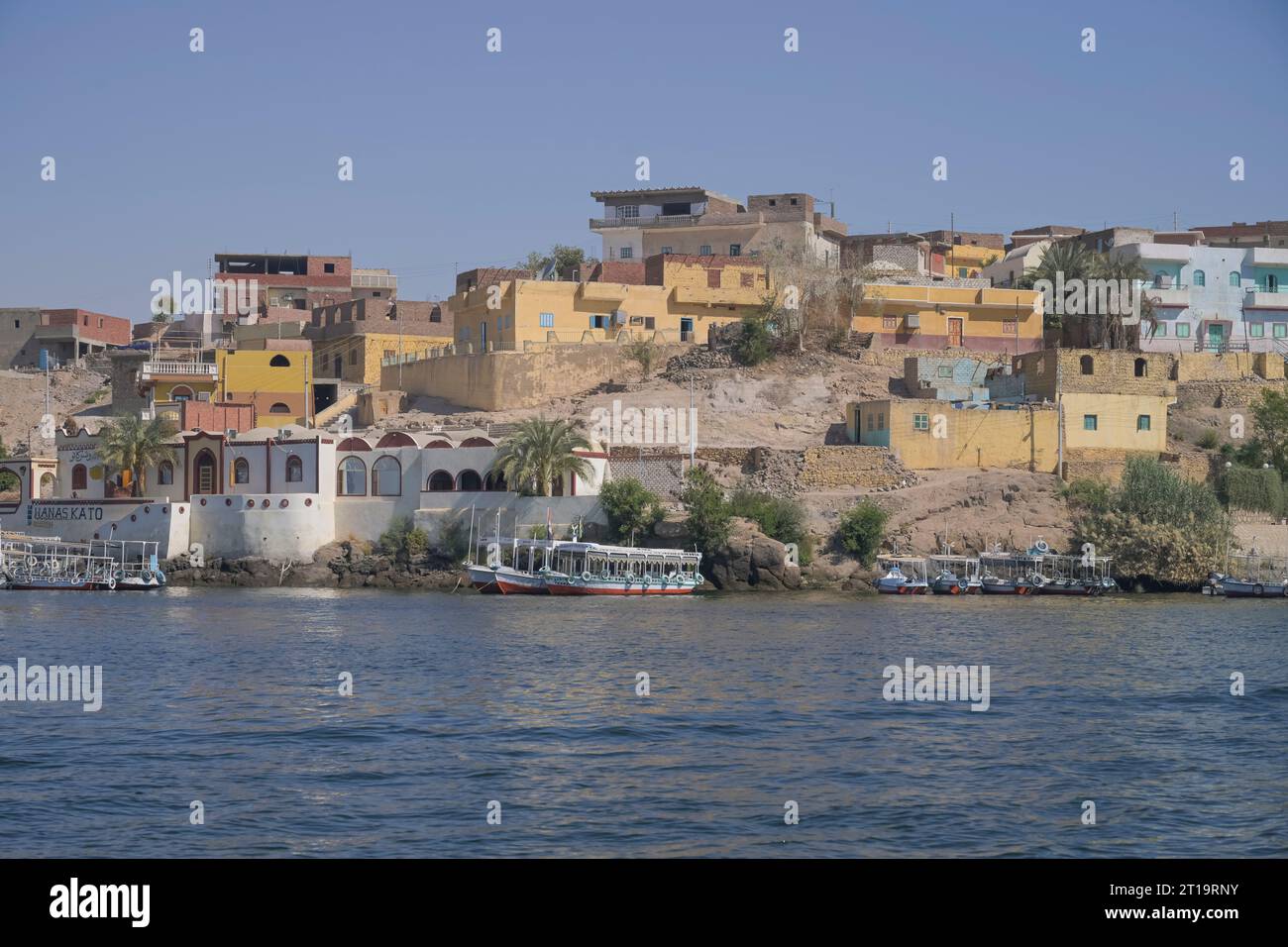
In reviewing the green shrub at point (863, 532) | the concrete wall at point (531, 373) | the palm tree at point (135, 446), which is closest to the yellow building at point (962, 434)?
the green shrub at point (863, 532)

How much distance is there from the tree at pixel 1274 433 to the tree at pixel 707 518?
2200 centimetres

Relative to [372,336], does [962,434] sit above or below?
below

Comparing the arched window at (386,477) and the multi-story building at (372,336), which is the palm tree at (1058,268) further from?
the arched window at (386,477)

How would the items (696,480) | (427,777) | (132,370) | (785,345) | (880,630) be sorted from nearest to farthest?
(427,777) → (880,630) → (696,480) → (785,345) → (132,370)

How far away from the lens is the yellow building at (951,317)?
219ft

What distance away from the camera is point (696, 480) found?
5325 centimetres

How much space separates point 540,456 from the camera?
52.2m

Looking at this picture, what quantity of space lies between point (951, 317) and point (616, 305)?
1512cm

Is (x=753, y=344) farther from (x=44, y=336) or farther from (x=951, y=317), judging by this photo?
(x=44, y=336)

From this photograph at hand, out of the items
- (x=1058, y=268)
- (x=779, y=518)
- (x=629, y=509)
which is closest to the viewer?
(x=779, y=518)

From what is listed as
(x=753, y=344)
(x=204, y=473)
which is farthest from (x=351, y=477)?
(x=753, y=344)

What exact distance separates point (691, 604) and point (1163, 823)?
2889 centimetres
